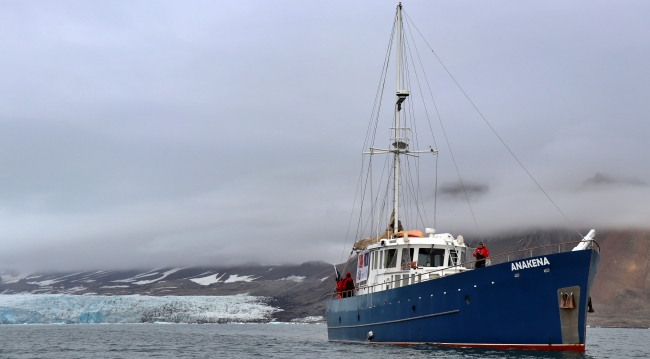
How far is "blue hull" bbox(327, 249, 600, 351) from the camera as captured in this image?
30.4m

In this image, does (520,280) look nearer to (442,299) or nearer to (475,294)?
(475,294)

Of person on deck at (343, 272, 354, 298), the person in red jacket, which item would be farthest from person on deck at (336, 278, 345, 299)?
the person in red jacket

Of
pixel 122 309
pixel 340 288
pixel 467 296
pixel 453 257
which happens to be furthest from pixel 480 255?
pixel 122 309

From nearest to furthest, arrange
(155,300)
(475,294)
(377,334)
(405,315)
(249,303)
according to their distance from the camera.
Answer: (475,294), (405,315), (377,334), (155,300), (249,303)

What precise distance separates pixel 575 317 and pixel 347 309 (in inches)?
720

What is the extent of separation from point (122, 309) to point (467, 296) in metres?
140

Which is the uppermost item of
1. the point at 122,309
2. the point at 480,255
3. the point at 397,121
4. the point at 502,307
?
the point at 397,121

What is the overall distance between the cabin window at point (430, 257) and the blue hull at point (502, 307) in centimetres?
354

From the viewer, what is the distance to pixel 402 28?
153 feet

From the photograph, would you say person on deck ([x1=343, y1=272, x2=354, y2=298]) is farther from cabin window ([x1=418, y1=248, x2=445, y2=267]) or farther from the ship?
cabin window ([x1=418, y1=248, x2=445, y2=267])

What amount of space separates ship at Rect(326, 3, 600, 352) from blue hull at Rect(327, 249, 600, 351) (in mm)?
42

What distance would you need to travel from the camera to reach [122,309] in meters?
161

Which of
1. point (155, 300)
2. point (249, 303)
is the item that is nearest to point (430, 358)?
point (155, 300)

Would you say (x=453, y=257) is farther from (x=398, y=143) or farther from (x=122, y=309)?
(x=122, y=309)
